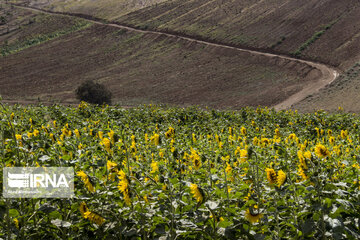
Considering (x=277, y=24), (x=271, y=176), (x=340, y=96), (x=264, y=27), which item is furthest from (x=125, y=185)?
(x=277, y=24)

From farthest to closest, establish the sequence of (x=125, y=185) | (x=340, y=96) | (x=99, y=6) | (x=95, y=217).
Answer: (x=99, y=6)
(x=340, y=96)
(x=95, y=217)
(x=125, y=185)

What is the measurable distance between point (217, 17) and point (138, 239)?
60.6 metres

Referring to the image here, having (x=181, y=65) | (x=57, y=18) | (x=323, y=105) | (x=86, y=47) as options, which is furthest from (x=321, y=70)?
(x=57, y=18)

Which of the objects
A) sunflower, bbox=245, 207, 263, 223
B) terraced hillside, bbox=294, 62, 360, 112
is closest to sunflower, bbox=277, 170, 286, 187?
sunflower, bbox=245, 207, 263, 223

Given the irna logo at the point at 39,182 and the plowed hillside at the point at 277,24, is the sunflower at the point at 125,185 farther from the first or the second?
the plowed hillside at the point at 277,24

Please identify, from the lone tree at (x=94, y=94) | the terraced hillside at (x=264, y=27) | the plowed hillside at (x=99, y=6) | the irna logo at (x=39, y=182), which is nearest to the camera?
the irna logo at (x=39, y=182)

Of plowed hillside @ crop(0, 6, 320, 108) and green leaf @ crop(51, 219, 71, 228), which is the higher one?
green leaf @ crop(51, 219, 71, 228)

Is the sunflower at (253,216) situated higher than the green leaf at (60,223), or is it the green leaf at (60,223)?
the sunflower at (253,216)

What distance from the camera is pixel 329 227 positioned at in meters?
2.59

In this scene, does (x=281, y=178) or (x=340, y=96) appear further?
(x=340, y=96)

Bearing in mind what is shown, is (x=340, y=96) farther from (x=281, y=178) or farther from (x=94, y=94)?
(x=281, y=178)

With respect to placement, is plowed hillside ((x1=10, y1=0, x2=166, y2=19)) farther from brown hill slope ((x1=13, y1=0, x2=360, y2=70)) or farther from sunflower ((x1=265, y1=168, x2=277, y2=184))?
sunflower ((x1=265, y1=168, x2=277, y2=184))

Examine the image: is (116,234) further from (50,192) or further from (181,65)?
(181,65)

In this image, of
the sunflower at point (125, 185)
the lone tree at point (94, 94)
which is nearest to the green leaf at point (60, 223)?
the sunflower at point (125, 185)
